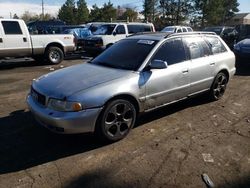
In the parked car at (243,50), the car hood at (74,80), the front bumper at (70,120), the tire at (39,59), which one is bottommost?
the tire at (39,59)

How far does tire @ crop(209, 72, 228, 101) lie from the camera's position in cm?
687

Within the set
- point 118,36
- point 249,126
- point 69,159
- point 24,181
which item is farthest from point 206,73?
point 118,36

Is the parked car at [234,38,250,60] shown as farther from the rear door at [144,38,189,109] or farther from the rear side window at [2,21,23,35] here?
the rear side window at [2,21,23,35]

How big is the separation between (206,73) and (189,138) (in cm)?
188

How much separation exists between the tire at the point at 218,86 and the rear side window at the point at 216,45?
0.50 m

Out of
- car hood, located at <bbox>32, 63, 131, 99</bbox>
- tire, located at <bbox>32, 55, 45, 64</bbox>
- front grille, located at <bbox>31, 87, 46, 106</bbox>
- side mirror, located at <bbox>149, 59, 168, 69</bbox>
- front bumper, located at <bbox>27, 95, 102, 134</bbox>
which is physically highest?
side mirror, located at <bbox>149, 59, 168, 69</bbox>

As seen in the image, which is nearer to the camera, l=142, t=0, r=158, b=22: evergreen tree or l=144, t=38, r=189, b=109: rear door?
l=144, t=38, r=189, b=109: rear door

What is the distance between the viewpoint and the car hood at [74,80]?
461 cm

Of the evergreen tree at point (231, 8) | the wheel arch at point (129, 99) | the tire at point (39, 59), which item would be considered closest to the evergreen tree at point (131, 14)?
the evergreen tree at point (231, 8)

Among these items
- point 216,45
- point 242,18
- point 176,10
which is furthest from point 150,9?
point 216,45

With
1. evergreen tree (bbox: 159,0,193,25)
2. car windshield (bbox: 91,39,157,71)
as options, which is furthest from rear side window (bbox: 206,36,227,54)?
evergreen tree (bbox: 159,0,193,25)

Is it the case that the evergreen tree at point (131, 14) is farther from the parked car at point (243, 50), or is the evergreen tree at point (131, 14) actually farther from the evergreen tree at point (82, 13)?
the parked car at point (243, 50)

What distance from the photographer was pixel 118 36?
53.1 ft

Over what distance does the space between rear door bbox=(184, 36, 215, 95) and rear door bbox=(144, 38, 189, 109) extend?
7.5 inches
